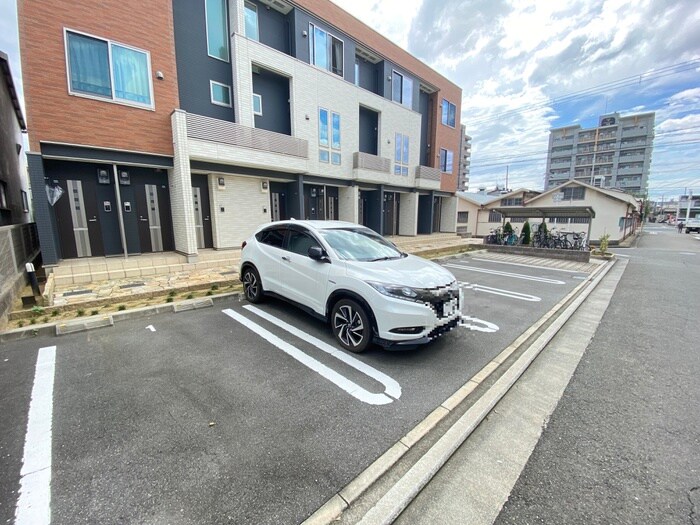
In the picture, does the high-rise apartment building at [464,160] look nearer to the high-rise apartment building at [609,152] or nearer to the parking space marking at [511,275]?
the high-rise apartment building at [609,152]

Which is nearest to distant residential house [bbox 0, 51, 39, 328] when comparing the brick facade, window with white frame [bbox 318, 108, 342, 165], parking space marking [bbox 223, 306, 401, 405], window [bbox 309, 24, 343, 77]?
the brick facade

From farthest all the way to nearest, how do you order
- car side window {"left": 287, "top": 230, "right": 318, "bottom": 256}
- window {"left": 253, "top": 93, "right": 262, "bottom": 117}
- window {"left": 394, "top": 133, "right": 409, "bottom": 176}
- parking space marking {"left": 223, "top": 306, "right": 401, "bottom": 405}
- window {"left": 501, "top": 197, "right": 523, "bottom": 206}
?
window {"left": 501, "top": 197, "right": 523, "bottom": 206} < window {"left": 394, "top": 133, "right": 409, "bottom": 176} < window {"left": 253, "top": 93, "right": 262, "bottom": 117} < car side window {"left": 287, "top": 230, "right": 318, "bottom": 256} < parking space marking {"left": 223, "top": 306, "right": 401, "bottom": 405}

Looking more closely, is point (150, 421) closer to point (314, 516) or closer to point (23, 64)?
point (314, 516)

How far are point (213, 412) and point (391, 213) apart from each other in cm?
1619

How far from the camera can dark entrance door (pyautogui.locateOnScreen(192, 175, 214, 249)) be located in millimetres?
10008

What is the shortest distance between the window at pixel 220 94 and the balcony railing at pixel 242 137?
5.03ft

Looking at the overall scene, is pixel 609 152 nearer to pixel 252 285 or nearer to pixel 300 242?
pixel 300 242

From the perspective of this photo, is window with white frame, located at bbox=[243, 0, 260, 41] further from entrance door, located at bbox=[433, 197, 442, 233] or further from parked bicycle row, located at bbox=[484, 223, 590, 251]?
parked bicycle row, located at bbox=[484, 223, 590, 251]

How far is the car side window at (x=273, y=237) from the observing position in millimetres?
5230

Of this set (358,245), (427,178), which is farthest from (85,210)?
(427,178)

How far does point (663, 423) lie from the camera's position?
104 inches

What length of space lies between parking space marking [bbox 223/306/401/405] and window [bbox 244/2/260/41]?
1106 cm

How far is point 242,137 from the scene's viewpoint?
968 centimetres

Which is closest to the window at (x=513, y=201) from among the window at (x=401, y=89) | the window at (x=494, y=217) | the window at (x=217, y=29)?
the window at (x=494, y=217)
